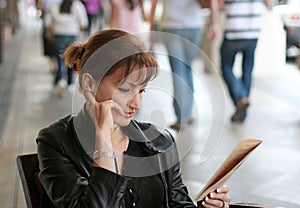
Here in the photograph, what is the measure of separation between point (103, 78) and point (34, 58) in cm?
1000

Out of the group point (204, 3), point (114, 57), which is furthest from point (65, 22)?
point (114, 57)

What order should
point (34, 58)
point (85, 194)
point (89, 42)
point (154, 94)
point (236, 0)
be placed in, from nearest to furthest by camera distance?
point (85, 194)
point (89, 42)
point (154, 94)
point (236, 0)
point (34, 58)

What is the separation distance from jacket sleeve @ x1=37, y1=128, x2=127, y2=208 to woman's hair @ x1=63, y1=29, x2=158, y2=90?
0.80ft

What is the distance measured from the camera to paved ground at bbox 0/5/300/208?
6.33ft

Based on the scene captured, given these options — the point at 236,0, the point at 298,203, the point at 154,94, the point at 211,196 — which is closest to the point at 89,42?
the point at 154,94

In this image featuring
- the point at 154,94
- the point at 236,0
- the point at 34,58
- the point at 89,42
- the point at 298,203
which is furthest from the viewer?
the point at 34,58

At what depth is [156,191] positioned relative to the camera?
1.73m

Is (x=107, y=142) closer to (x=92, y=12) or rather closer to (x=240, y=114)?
(x=240, y=114)

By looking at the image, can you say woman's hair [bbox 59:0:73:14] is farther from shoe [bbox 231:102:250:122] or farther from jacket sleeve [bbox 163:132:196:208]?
jacket sleeve [bbox 163:132:196:208]

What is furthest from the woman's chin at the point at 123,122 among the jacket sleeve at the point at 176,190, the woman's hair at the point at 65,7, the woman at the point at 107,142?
the woman's hair at the point at 65,7

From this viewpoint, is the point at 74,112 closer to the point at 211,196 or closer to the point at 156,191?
the point at 156,191

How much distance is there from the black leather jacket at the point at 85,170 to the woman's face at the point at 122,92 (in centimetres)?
10

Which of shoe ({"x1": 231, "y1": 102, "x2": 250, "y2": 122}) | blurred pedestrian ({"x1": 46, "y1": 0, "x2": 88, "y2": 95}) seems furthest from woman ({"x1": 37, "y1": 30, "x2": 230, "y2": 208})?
blurred pedestrian ({"x1": 46, "y1": 0, "x2": 88, "y2": 95})

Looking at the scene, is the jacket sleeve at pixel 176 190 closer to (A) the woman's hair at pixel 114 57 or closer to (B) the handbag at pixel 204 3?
(A) the woman's hair at pixel 114 57
